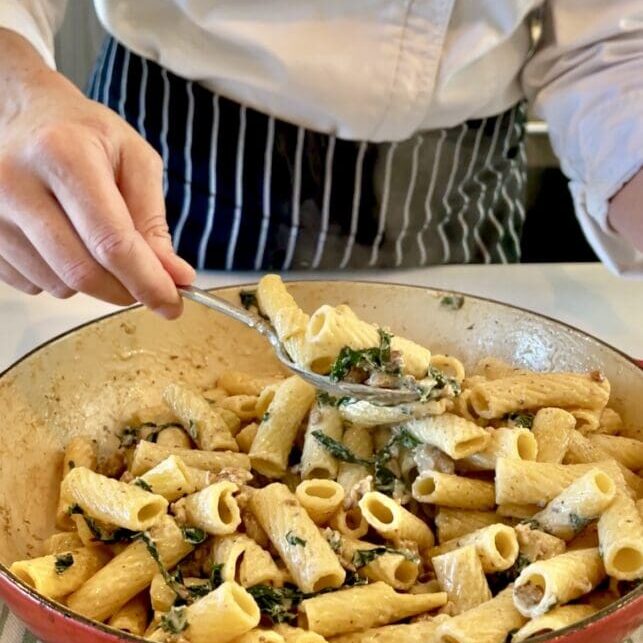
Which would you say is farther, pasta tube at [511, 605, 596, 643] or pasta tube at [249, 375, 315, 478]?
pasta tube at [249, 375, 315, 478]

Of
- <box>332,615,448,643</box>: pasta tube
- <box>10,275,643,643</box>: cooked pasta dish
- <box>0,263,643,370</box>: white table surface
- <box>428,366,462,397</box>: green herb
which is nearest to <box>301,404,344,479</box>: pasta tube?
<box>10,275,643,643</box>: cooked pasta dish

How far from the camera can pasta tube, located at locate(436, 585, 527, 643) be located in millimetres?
750

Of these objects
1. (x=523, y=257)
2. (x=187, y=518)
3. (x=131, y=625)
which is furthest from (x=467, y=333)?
(x=523, y=257)

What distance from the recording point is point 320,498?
3.00 feet

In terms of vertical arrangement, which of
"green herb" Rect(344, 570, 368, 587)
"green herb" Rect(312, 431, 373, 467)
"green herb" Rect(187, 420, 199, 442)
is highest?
"green herb" Rect(312, 431, 373, 467)

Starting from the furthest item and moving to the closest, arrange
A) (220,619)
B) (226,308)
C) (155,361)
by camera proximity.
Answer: (155,361), (226,308), (220,619)

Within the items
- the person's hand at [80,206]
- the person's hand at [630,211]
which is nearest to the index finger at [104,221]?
the person's hand at [80,206]

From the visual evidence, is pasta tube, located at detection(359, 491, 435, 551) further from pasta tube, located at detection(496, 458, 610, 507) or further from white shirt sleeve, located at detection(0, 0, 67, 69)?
white shirt sleeve, located at detection(0, 0, 67, 69)

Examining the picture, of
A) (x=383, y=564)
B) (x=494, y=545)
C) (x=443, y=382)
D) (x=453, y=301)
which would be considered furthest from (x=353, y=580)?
(x=453, y=301)

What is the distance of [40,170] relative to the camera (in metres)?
0.89

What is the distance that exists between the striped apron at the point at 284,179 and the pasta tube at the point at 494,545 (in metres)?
0.67

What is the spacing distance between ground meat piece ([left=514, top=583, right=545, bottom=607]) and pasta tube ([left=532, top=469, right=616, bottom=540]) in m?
0.10

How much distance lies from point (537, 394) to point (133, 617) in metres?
0.48

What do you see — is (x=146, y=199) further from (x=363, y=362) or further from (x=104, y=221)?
(x=363, y=362)
